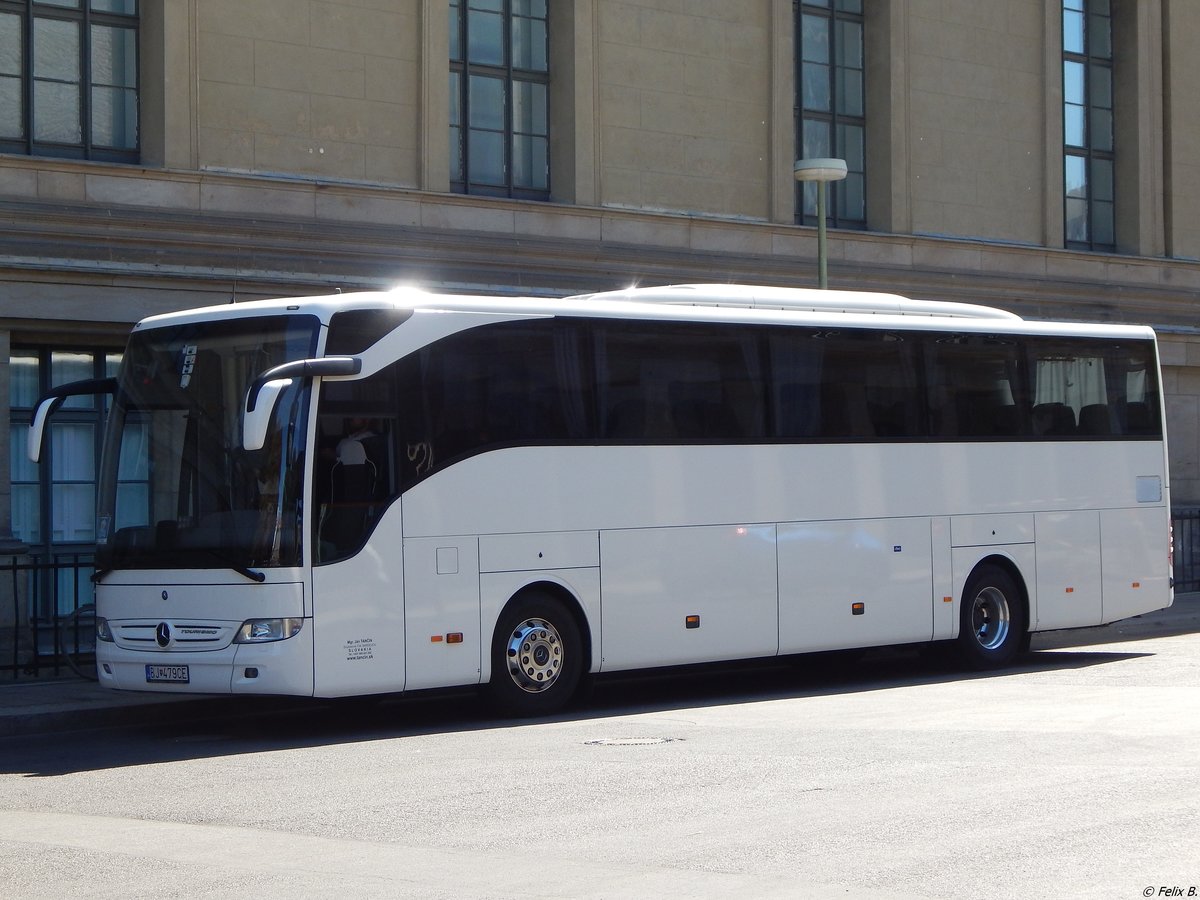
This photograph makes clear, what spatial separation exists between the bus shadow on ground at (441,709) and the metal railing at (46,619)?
1707mm

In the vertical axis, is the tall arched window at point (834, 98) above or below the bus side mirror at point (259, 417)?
above

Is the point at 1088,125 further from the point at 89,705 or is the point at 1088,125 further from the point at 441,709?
the point at 89,705

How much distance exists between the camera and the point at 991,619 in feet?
59.4

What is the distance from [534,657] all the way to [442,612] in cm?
101

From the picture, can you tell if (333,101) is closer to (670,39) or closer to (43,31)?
(43,31)

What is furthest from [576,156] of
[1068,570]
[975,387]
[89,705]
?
[89,705]

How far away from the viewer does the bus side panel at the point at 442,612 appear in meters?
13.5

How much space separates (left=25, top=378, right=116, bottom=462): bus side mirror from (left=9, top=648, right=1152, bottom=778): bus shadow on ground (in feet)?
7.24

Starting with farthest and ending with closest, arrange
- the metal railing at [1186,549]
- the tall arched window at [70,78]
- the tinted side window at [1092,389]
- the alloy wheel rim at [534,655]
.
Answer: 1. the metal railing at [1186,549]
2. the tall arched window at [70,78]
3. the tinted side window at [1092,389]
4. the alloy wheel rim at [534,655]

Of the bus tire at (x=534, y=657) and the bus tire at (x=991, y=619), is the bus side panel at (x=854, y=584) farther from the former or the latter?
the bus tire at (x=534, y=657)

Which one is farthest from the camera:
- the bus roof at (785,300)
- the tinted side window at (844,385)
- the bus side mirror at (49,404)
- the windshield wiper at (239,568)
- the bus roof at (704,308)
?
the tinted side window at (844,385)

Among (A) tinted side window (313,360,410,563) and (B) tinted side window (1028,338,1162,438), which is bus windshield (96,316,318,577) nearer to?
(A) tinted side window (313,360,410,563)

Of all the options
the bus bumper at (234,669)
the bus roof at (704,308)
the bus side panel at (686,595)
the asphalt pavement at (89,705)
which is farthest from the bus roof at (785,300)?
the asphalt pavement at (89,705)

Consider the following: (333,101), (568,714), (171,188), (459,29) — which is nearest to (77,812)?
(568,714)
